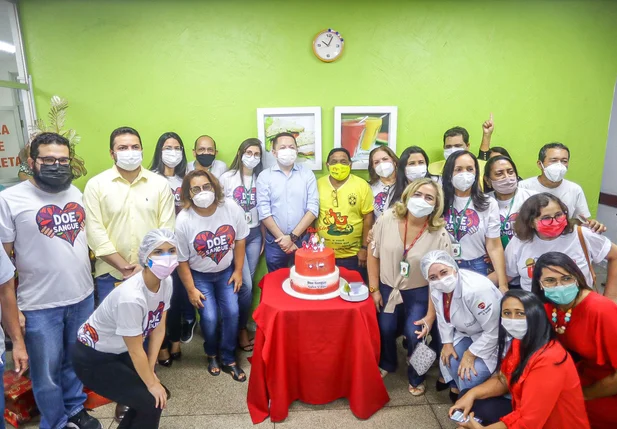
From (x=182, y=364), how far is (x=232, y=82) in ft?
9.12

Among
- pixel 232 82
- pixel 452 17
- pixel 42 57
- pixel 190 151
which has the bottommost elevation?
pixel 190 151

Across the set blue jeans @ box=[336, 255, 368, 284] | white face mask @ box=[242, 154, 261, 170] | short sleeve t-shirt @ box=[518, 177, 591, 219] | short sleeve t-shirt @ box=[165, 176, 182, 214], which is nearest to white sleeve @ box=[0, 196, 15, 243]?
short sleeve t-shirt @ box=[165, 176, 182, 214]

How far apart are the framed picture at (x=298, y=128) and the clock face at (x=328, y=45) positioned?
20.8 inches

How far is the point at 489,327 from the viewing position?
2.38 meters

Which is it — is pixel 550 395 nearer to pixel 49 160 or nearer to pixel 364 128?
pixel 364 128

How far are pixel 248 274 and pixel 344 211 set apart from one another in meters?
1.06

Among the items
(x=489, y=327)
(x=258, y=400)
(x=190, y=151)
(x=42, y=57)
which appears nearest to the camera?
(x=489, y=327)

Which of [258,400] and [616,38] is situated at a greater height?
[616,38]

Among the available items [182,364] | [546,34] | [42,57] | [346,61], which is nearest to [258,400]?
[182,364]

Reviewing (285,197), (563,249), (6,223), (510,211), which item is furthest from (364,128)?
(6,223)

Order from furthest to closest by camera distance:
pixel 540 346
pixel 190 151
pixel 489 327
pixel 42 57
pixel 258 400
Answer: pixel 190 151 < pixel 42 57 < pixel 258 400 < pixel 489 327 < pixel 540 346

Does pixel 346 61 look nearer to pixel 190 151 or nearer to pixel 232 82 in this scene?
pixel 232 82

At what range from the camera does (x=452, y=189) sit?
9.71 feet

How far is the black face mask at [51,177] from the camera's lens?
2266 millimetres
